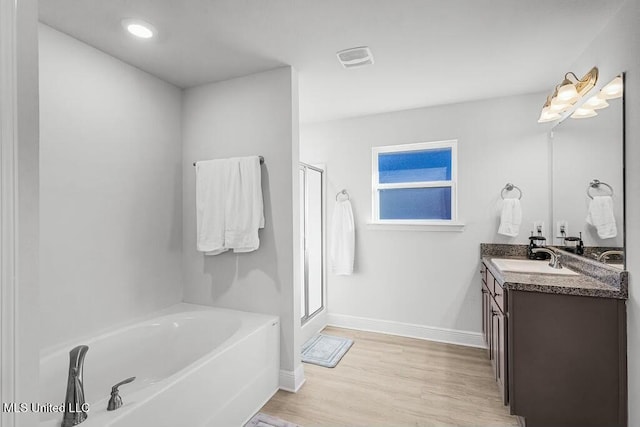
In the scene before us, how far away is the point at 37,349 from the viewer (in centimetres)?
68

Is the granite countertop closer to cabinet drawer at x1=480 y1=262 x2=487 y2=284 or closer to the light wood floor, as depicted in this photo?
cabinet drawer at x1=480 y1=262 x2=487 y2=284

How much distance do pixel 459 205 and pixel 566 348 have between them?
1650 mm

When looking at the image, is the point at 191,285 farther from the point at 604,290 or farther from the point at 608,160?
the point at 608,160

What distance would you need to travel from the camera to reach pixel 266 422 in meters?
2.00

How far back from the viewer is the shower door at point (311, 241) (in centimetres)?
320

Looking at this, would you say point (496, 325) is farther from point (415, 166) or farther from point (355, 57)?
point (355, 57)

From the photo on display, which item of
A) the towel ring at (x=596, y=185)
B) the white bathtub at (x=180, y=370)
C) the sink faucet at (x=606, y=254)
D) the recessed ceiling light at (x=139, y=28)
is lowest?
the white bathtub at (x=180, y=370)

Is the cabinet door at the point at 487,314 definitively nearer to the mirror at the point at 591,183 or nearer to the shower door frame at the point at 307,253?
the mirror at the point at 591,183

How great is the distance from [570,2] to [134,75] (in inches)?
113

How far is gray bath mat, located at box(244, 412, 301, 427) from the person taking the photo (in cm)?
197

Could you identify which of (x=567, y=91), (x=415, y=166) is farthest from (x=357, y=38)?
(x=415, y=166)

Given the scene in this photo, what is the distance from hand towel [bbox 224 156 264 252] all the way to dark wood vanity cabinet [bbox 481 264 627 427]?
5.81ft

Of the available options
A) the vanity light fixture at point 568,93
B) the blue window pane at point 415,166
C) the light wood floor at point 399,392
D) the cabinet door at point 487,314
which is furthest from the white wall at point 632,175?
the blue window pane at point 415,166

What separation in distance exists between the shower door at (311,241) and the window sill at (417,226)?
2.00ft
